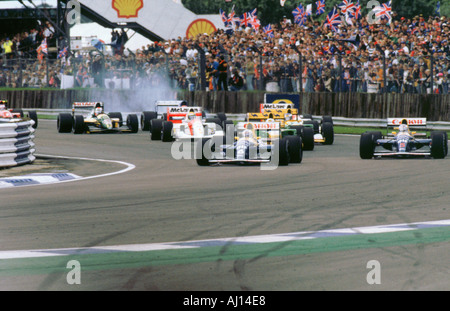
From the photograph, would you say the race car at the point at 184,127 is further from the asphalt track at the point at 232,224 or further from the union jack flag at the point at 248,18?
the union jack flag at the point at 248,18

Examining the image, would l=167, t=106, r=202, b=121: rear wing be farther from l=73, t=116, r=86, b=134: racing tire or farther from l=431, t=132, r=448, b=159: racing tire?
l=431, t=132, r=448, b=159: racing tire

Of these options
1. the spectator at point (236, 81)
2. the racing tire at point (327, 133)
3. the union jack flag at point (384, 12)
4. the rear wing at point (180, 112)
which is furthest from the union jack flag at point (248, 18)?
the racing tire at point (327, 133)

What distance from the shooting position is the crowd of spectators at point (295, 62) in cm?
2403

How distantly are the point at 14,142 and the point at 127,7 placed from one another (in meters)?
31.7

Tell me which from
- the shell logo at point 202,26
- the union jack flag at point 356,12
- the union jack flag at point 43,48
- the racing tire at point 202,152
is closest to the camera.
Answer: the racing tire at point 202,152

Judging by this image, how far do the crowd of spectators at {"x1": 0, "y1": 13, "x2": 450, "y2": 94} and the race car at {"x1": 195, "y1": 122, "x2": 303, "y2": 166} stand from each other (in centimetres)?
913

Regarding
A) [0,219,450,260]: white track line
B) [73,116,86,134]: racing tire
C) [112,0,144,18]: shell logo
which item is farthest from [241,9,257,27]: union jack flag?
[0,219,450,260]: white track line

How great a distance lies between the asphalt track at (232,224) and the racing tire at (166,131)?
544cm

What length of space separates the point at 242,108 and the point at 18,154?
15.1 meters

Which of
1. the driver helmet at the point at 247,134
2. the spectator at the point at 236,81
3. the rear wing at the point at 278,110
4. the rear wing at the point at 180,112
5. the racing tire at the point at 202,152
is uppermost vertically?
the spectator at the point at 236,81

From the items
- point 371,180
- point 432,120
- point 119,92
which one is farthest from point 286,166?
point 119,92

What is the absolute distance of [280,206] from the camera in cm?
951

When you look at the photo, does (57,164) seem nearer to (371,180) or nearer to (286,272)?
(371,180)

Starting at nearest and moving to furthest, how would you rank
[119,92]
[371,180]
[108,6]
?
[371,180]
[119,92]
[108,6]
